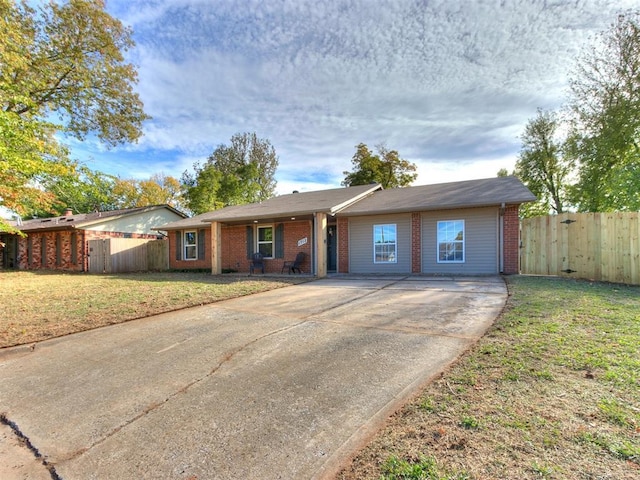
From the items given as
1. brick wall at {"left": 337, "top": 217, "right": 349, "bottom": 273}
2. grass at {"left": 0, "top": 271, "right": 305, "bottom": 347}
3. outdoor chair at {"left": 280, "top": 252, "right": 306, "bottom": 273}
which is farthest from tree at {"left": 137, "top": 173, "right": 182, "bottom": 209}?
brick wall at {"left": 337, "top": 217, "right": 349, "bottom": 273}

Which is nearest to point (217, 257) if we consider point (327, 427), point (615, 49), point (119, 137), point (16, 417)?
point (119, 137)

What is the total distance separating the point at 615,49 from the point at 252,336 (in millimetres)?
23375

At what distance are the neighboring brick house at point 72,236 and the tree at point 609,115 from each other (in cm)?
2586

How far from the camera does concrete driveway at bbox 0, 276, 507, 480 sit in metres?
2.22

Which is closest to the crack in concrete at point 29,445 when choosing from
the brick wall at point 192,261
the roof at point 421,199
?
the roof at point 421,199

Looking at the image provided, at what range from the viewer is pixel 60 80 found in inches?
554

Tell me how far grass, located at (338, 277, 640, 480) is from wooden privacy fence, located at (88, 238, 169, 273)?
723 inches

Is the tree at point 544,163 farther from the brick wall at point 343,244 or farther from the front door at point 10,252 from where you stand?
the front door at point 10,252

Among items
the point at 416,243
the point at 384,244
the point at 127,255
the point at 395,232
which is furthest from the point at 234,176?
the point at 416,243

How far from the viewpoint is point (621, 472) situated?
5.70 ft

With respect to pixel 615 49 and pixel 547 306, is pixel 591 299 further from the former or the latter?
pixel 615 49

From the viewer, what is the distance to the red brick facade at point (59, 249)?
18375 mm

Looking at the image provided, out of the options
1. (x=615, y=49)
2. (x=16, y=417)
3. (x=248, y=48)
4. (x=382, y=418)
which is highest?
(x=615, y=49)

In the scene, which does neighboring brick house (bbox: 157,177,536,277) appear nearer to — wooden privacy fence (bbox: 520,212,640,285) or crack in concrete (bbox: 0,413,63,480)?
wooden privacy fence (bbox: 520,212,640,285)
